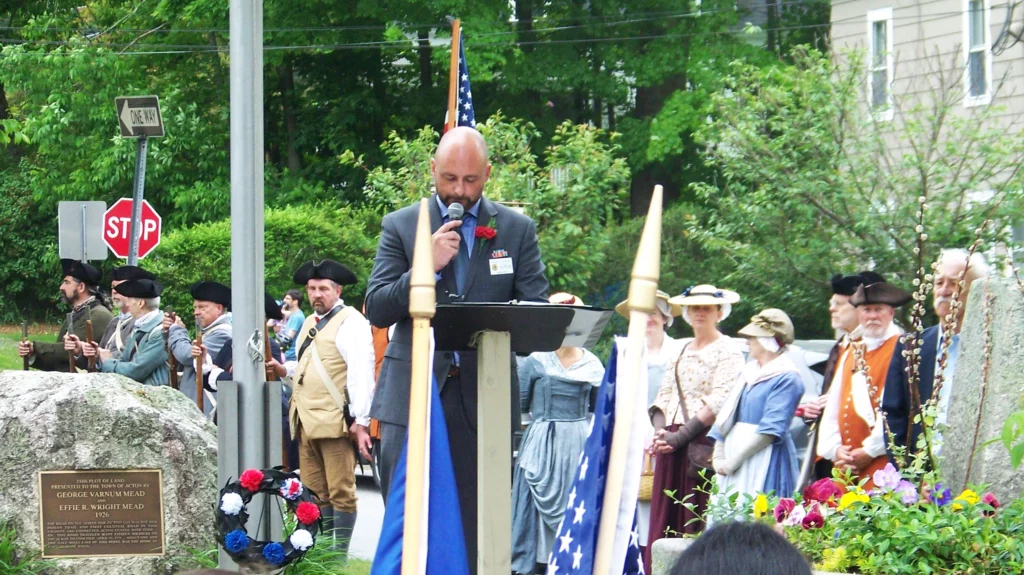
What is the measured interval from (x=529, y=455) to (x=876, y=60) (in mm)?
8715

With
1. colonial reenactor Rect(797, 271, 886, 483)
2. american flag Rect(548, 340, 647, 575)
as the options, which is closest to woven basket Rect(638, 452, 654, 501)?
colonial reenactor Rect(797, 271, 886, 483)

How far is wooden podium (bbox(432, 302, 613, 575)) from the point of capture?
3.79m

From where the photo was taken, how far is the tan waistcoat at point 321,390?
353 inches

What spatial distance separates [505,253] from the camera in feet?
15.3

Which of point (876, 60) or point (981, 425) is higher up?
point (876, 60)

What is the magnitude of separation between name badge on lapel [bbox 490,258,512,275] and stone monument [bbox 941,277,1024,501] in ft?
6.05

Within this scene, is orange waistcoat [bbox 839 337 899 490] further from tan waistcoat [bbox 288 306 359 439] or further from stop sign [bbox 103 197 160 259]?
stop sign [bbox 103 197 160 259]

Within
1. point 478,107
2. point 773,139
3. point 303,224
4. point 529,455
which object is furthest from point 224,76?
point 529,455

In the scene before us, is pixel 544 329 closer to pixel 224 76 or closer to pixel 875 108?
pixel 875 108

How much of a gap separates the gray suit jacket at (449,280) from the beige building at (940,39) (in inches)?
508

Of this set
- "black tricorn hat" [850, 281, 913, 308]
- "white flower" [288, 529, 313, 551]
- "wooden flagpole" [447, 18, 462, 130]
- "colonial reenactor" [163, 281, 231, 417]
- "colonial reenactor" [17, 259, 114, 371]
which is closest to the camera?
"white flower" [288, 529, 313, 551]

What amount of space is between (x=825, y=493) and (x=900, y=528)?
25.4 inches

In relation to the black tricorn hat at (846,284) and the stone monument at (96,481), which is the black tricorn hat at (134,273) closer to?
the stone monument at (96,481)

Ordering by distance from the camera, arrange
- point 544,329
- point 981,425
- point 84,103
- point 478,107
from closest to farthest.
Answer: point 544,329 < point 981,425 < point 478,107 < point 84,103
